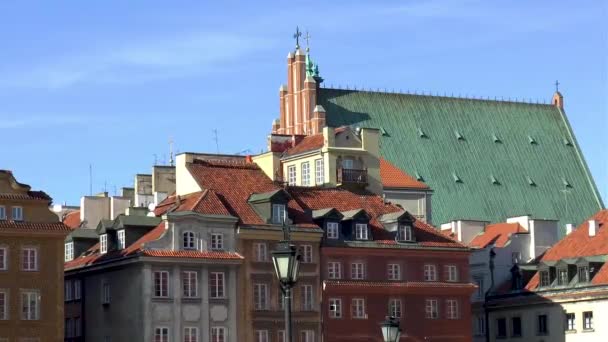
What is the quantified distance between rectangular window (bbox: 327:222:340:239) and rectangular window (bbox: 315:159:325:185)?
8765 millimetres

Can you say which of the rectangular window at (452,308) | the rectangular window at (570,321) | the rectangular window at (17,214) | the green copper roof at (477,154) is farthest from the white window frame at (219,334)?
the green copper roof at (477,154)

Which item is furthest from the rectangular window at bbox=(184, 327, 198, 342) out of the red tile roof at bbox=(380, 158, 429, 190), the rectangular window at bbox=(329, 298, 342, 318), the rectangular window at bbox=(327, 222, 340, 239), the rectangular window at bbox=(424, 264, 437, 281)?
the red tile roof at bbox=(380, 158, 429, 190)

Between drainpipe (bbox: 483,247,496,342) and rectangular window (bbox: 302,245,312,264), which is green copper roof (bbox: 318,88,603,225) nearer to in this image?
drainpipe (bbox: 483,247,496,342)

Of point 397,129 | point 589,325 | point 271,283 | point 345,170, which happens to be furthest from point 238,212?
point 397,129

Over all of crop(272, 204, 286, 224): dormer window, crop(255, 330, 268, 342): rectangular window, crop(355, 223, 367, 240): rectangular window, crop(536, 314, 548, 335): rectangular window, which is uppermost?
crop(272, 204, 286, 224): dormer window

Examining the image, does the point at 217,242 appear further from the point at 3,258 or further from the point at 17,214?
the point at 3,258

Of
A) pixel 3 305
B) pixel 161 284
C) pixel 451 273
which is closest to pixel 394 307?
pixel 451 273

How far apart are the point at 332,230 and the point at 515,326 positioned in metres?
19.2

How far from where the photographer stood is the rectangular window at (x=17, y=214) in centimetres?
8250

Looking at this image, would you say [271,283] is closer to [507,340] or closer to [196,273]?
[196,273]

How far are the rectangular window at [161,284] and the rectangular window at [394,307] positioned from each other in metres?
14.3

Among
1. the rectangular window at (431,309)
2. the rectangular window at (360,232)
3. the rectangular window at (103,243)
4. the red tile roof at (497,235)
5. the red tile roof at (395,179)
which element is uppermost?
the red tile roof at (395,179)

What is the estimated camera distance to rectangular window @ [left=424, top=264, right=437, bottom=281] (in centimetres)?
9412

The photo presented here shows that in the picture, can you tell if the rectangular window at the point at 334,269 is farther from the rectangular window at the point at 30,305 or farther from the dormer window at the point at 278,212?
the rectangular window at the point at 30,305
